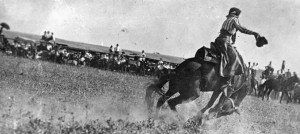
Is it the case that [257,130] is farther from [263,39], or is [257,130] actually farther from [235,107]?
[263,39]

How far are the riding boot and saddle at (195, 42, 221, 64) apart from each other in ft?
1.90

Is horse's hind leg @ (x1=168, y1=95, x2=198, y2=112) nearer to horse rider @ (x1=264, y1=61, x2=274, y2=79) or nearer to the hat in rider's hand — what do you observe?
the hat in rider's hand

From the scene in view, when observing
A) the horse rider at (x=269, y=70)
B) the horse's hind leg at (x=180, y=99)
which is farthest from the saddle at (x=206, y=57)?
the horse rider at (x=269, y=70)

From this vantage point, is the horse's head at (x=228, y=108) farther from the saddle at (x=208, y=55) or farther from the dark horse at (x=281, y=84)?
the dark horse at (x=281, y=84)

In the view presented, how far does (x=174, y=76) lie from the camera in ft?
32.2

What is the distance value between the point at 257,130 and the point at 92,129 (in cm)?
564

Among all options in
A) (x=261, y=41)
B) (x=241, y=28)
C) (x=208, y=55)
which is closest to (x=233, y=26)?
(x=241, y=28)

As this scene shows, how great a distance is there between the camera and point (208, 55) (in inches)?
385

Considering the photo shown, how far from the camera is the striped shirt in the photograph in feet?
33.0

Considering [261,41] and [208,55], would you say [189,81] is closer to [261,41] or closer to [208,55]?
[208,55]

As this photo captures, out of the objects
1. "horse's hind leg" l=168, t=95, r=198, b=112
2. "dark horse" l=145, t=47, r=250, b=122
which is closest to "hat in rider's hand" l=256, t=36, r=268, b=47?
"dark horse" l=145, t=47, r=250, b=122

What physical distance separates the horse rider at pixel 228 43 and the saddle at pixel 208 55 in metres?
0.11

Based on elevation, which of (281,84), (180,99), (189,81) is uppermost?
(189,81)

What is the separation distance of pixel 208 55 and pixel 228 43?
668mm
